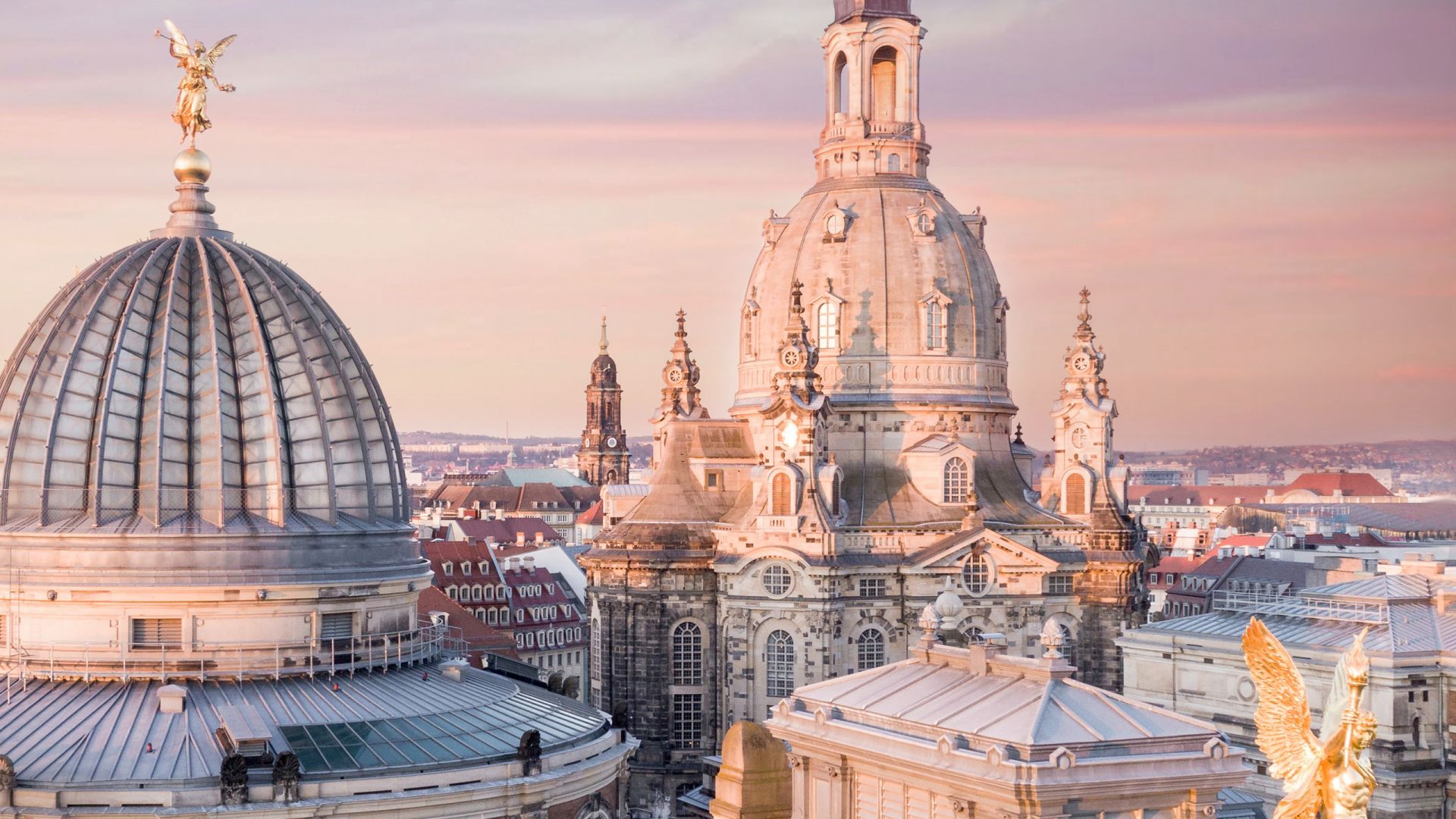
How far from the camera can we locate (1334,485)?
490ft

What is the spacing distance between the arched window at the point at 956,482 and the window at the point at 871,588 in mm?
6463

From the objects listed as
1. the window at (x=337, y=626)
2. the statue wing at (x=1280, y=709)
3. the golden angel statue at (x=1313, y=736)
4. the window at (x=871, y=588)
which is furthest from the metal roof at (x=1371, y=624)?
the golden angel statue at (x=1313, y=736)

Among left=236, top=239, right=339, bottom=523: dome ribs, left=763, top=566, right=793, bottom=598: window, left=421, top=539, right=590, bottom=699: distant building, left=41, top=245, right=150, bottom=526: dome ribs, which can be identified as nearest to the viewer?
left=41, top=245, right=150, bottom=526: dome ribs

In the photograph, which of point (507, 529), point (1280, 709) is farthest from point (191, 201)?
point (507, 529)

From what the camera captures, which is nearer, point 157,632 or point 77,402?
point 157,632

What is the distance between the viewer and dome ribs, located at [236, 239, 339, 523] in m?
56.1

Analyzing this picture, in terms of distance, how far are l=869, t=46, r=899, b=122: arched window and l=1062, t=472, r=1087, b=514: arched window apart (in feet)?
75.1

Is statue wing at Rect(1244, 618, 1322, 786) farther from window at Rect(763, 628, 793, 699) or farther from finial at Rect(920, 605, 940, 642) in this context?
window at Rect(763, 628, 793, 699)

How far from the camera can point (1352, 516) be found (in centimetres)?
16488

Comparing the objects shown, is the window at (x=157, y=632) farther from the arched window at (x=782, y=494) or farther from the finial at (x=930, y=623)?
the arched window at (x=782, y=494)

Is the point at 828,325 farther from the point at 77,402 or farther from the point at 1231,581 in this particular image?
the point at 77,402

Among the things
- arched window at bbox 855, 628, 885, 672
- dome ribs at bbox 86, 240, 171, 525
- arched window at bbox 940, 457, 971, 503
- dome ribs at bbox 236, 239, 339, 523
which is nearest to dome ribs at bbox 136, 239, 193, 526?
dome ribs at bbox 86, 240, 171, 525

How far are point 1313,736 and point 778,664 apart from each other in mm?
70499

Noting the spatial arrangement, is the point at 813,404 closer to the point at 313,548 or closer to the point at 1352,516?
the point at 313,548
